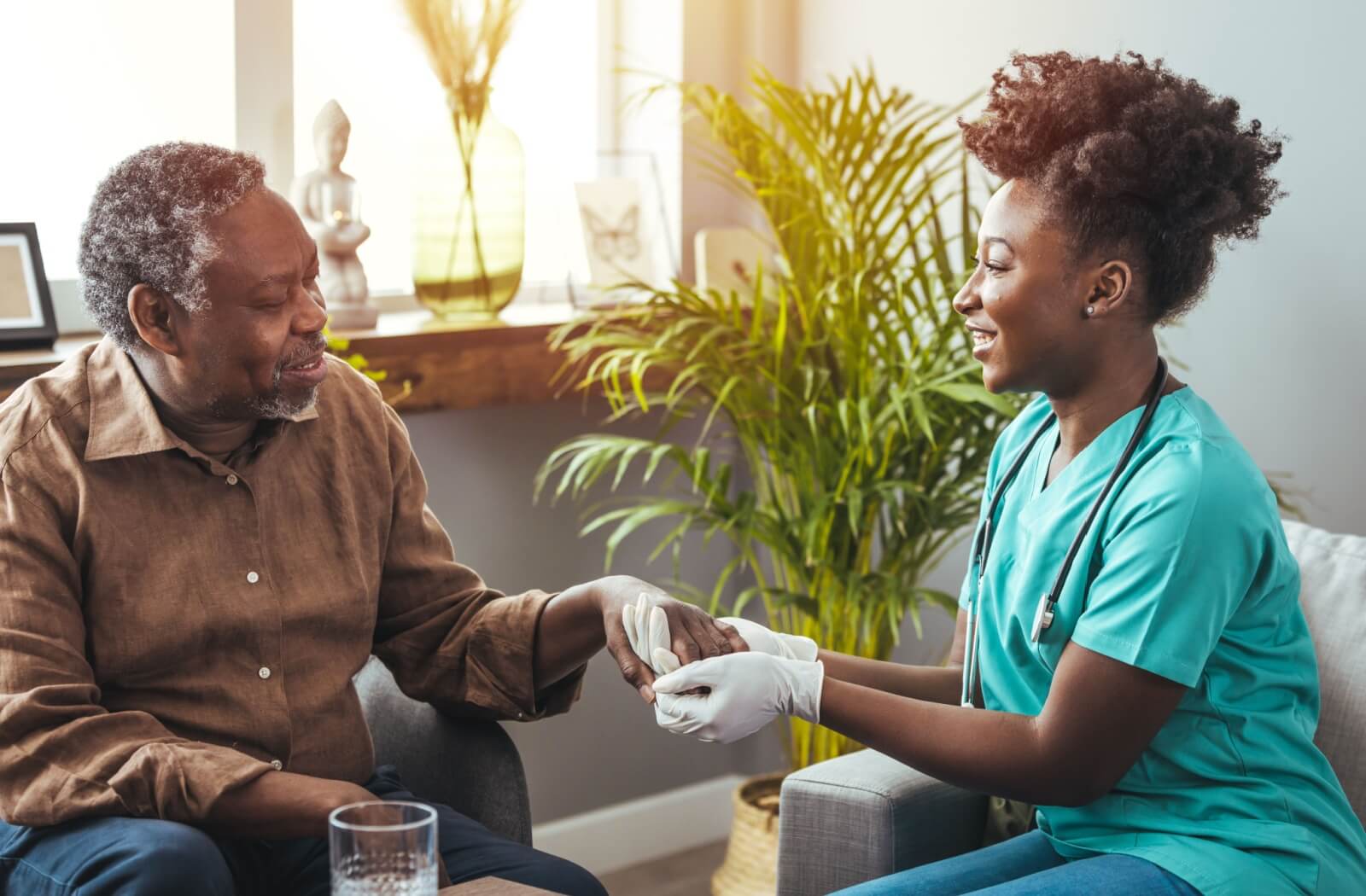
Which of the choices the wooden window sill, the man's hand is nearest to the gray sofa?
the man's hand

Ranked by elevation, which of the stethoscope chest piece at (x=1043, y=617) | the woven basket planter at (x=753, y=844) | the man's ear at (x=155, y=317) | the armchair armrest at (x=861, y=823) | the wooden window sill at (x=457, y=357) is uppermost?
the man's ear at (x=155, y=317)

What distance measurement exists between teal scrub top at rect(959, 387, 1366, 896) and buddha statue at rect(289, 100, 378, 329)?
132 centimetres

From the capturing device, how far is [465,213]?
8.48 feet

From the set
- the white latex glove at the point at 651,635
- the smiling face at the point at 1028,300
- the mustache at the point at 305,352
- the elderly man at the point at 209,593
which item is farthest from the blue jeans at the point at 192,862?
the smiling face at the point at 1028,300

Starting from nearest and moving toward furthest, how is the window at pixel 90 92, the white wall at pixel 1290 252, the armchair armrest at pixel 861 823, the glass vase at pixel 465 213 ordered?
the armchair armrest at pixel 861 823 < the white wall at pixel 1290 252 < the window at pixel 90 92 < the glass vase at pixel 465 213

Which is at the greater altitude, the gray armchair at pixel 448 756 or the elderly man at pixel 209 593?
the elderly man at pixel 209 593

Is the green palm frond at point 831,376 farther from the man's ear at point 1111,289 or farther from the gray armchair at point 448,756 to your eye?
the man's ear at point 1111,289

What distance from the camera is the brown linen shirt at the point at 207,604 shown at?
1410 mm

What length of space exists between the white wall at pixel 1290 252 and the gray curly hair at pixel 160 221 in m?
1.54

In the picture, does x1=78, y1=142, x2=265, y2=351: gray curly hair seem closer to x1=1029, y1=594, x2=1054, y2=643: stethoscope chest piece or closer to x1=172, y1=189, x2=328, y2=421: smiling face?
x1=172, y1=189, x2=328, y2=421: smiling face

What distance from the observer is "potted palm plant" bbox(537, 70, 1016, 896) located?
2330 millimetres

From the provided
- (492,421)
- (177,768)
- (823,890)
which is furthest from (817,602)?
(177,768)

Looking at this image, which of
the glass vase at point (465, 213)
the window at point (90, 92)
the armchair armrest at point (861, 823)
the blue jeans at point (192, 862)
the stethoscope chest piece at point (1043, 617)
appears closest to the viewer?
the blue jeans at point (192, 862)

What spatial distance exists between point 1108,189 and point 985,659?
20.3 inches
